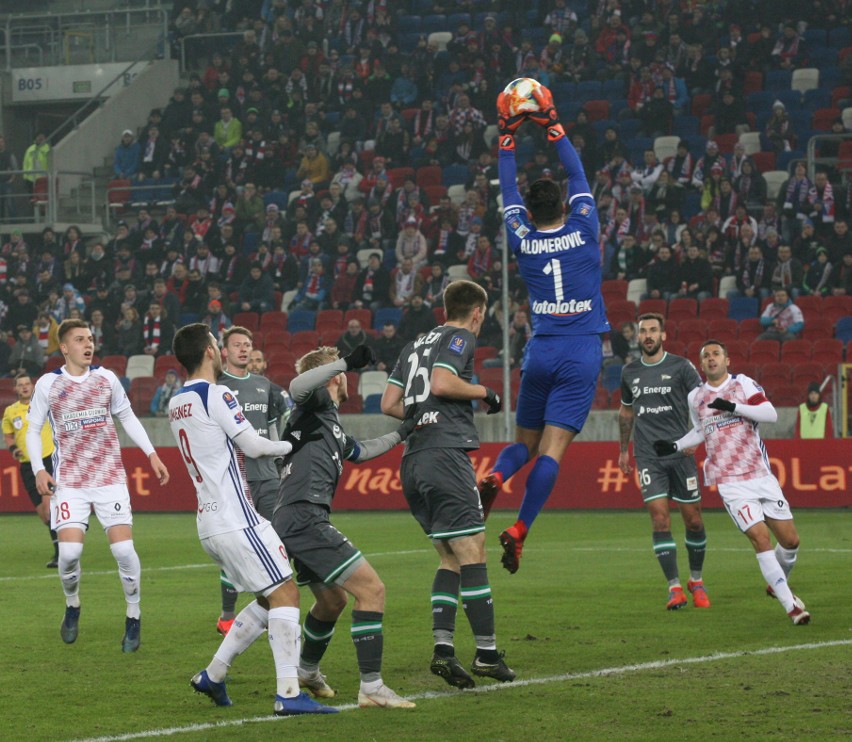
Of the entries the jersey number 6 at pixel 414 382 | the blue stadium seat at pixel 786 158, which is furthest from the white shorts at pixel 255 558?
the blue stadium seat at pixel 786 158

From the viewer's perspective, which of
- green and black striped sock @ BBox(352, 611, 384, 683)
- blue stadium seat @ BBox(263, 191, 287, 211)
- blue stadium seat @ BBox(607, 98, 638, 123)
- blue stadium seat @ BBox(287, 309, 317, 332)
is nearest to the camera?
green and black striped sock @ BBox(352, 611, 384, 683)

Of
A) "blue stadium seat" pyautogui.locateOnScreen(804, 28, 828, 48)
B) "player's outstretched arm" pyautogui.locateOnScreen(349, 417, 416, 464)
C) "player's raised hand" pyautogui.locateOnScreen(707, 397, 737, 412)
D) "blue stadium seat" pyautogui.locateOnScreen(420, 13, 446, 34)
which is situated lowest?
"player's raised hand" pyautogui.locateOnScreen(707, 397, 737, 412)

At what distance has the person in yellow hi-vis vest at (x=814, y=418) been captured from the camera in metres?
22.3

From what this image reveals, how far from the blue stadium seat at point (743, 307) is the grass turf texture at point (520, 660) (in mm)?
9245

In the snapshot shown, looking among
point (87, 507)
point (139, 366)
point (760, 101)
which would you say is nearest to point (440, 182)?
point (760, 101)

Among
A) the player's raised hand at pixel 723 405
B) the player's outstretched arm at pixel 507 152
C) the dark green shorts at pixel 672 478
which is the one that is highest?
the player's outstretched arm at pixel 507 152

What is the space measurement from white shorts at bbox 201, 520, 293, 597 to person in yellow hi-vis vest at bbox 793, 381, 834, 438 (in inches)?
640

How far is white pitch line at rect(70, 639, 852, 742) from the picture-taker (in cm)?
696

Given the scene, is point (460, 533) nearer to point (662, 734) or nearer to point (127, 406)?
point (662, 734)

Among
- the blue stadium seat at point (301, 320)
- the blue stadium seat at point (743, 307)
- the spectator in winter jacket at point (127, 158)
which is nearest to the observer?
the blue stadium seat at point (743, 307)

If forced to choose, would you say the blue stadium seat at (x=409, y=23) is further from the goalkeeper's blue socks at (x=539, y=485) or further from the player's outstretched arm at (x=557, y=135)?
the goalkeeper's blue socks at (x=539, y=485)

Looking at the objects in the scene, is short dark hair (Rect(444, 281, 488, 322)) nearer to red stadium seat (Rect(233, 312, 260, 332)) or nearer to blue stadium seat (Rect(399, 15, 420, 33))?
red stadium seat (Rect(233, 312, 260, 332))

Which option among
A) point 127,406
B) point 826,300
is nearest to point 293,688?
point 127,406

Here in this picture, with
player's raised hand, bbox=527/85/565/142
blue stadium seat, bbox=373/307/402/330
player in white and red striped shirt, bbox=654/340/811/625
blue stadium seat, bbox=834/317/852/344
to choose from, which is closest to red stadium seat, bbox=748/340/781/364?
blue stadium seat, bbox=834/317/852/344
